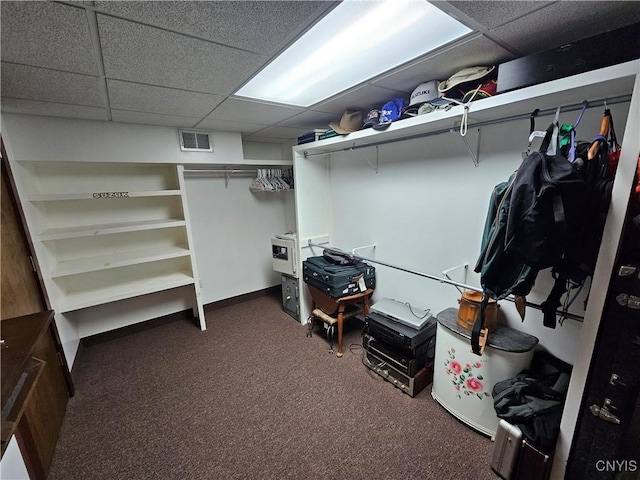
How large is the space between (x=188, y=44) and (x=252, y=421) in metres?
2.26

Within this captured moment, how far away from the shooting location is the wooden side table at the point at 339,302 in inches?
99.3

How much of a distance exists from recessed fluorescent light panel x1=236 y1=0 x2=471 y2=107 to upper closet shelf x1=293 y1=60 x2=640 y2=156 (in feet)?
1.25

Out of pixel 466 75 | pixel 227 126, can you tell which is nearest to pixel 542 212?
pixel 466 75

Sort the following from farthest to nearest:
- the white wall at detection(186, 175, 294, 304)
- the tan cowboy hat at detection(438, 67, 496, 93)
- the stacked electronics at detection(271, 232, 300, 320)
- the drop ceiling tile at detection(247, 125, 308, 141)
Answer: the white wall at detection(186, 175, 294, 304)
the stacked electronics at detection(271, 232, 300, 320)
the drop ceiling tile at detection(247, 125, 308, 141)
the tan cowboy hat at detection(438, 67, 496, 93)

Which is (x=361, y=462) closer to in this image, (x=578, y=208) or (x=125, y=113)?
(x=578, y=208)

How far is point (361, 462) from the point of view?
1.59 m

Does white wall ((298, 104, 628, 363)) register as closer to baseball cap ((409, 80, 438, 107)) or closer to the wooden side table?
the wooden side table

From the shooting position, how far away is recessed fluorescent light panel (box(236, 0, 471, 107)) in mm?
1108

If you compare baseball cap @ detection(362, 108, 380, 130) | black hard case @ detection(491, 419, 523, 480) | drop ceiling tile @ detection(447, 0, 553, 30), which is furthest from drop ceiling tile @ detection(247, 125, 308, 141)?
black hard case @ detection(491, 419, 523, 480)

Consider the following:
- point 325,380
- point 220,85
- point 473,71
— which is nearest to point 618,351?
point 473,71

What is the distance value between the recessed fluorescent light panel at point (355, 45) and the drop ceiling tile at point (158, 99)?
33 centimetres

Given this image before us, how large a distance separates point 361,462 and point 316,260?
5.64ft

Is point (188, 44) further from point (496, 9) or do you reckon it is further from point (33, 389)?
point (33, 389)

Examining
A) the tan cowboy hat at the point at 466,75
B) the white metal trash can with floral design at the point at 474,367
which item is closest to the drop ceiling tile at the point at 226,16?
the tan cowboy hat at the point at 466,75
